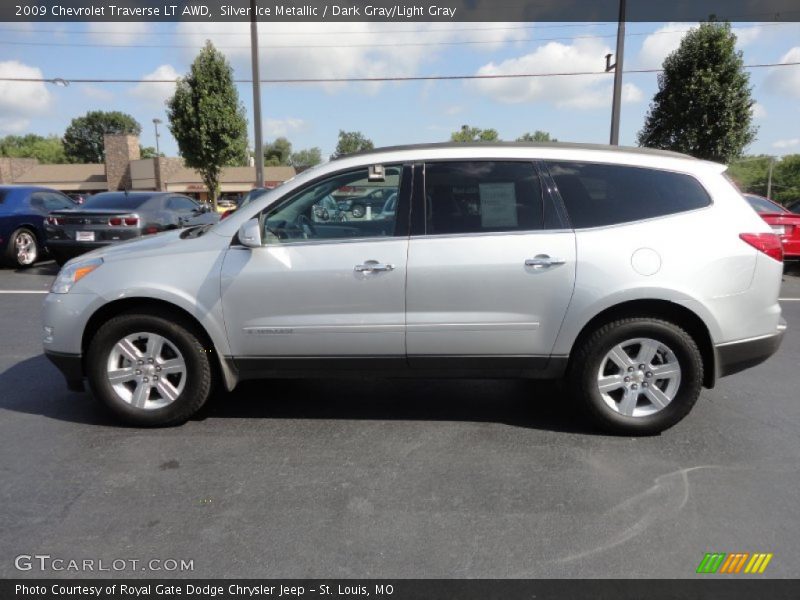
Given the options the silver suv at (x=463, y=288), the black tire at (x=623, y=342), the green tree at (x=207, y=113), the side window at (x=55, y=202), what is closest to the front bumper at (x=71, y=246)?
the side window at (x=55, y=202)

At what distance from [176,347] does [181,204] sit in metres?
8.90

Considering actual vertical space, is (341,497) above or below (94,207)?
below

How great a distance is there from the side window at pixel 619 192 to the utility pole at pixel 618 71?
1267 centimetres

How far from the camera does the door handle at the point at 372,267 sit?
11.9 ft

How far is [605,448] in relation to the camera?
3.61 metres

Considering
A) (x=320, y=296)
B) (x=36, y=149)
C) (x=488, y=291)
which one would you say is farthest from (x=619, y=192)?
(x=36, y=149)

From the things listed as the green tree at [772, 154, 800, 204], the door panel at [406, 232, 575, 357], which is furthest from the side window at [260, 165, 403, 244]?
the green tree at [772, 154, 800, 204]

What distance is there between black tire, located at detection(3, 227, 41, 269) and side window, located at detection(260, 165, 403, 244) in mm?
9639

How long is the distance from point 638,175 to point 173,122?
23.1m

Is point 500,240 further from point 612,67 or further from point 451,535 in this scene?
point 612,67

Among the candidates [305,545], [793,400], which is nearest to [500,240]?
[305,545]

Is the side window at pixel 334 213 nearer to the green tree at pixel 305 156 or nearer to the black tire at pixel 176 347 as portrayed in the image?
the black tire at pixel 176 347

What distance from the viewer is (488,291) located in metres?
3.62

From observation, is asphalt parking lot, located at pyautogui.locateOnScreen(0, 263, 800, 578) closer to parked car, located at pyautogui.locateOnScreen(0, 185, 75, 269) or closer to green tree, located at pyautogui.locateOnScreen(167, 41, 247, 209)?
parked car, located at pyautogui.locateOnScreen(0, 185, 75, 269)
